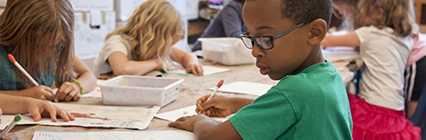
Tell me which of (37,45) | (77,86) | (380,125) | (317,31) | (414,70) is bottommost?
(380,125)

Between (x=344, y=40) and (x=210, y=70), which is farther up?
(x=344, y=40)

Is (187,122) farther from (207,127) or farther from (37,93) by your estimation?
(37,93)

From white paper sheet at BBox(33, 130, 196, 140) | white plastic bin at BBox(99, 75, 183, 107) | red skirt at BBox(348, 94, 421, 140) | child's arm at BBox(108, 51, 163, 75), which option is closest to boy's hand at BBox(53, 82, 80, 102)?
white plastic bin at BBox(99, 75, 183, 107)

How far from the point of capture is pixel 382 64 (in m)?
1.97

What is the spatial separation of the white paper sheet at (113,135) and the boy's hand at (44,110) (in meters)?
0.09

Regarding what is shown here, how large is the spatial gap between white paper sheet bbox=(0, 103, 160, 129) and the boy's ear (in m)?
0.46

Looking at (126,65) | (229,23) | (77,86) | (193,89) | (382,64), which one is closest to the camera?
(77,86)

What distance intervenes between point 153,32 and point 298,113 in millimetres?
1205

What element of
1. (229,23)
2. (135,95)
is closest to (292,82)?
(135,95)

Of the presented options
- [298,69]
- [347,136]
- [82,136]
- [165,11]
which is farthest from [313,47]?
[165,11]

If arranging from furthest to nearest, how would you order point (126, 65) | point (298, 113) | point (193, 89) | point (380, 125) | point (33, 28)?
point (380, 125), point (126, 65), point (193, 89), point (33, 28), point (298, 113)

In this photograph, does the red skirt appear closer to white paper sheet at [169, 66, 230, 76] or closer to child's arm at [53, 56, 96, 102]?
white paper sheet at [169, 66, 230, 76]

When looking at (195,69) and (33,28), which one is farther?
(195,69)

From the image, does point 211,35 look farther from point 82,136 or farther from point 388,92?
point 82,136
